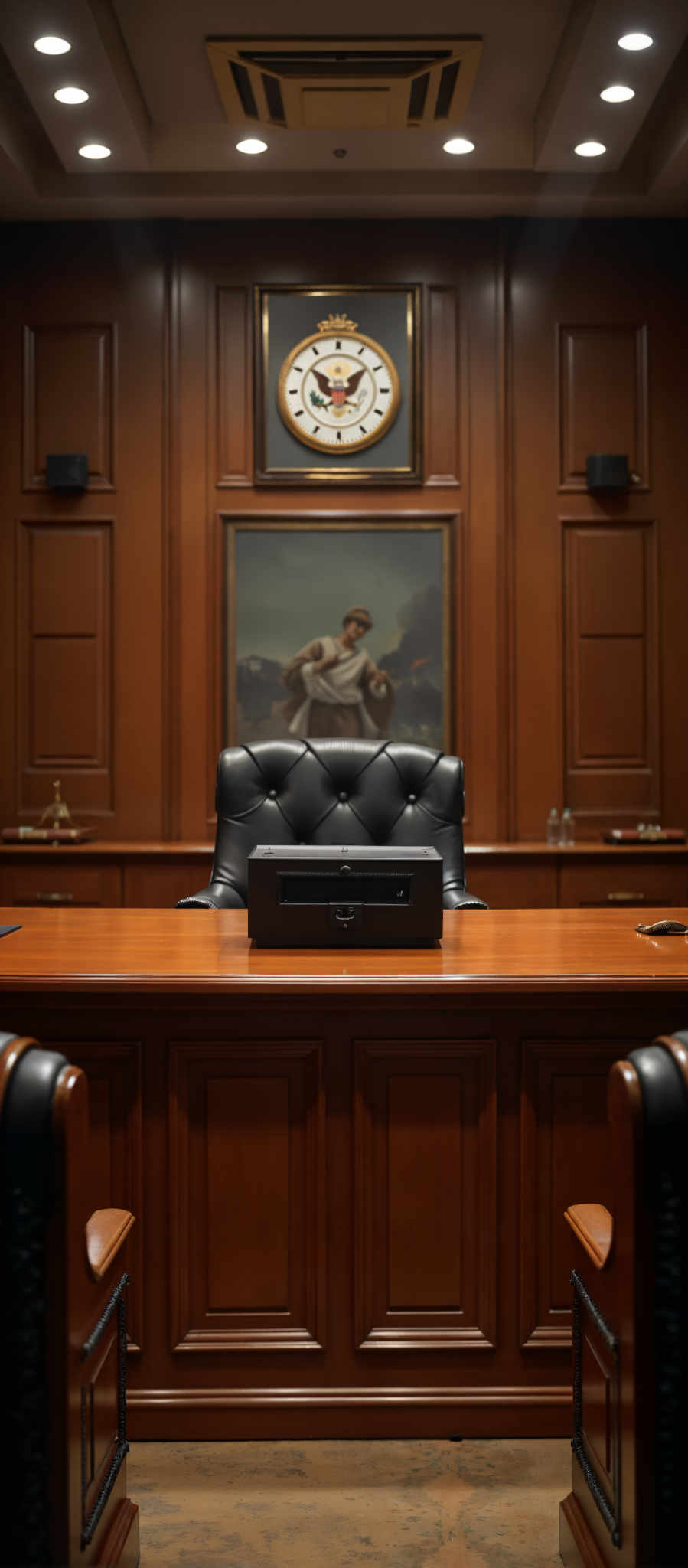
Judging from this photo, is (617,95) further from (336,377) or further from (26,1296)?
(26,1296)

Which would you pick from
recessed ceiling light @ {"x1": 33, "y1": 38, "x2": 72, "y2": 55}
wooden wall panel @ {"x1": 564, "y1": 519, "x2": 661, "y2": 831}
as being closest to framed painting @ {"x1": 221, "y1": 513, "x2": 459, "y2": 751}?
wooden wall panel @ {"x1": 564, "y1": 519, "x2": 661, "y2": 831}

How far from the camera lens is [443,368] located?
4.84 meters

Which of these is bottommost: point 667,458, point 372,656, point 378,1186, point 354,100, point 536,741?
point 378,1186

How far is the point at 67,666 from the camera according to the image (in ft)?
16.0

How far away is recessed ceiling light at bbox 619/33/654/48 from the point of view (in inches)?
143

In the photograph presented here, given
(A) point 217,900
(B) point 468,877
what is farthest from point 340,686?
(A) point 217,900

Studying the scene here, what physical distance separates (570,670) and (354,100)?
222 cm

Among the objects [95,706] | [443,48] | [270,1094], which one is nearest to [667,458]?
[443,48]

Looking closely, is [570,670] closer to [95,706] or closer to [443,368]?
[443,368]

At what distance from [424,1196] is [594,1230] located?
583mm

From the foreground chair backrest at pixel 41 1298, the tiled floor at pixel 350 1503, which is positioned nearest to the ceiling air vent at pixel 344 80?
the foreground chair backrest at pixel 41 1298

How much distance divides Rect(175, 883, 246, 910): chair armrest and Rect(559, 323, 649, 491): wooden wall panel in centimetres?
255

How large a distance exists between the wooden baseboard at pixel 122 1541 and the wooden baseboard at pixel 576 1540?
611 millimetres

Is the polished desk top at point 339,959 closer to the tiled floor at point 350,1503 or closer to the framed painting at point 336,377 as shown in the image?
the tiled floor at point 350,1503
